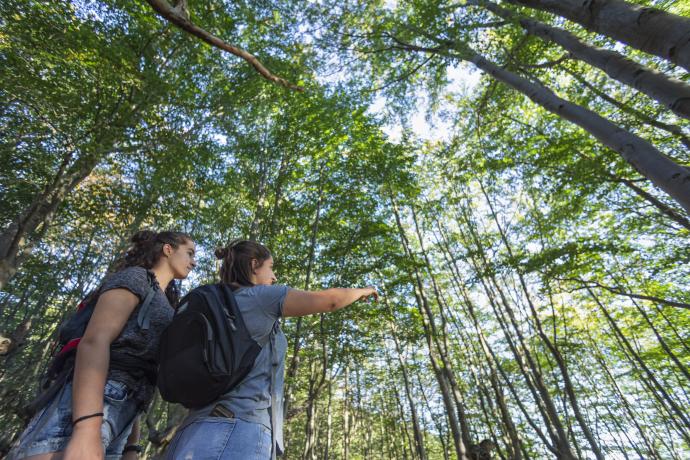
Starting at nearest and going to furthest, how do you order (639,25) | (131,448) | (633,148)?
1. (131,448)
2. (639,25)
3. (633,148)

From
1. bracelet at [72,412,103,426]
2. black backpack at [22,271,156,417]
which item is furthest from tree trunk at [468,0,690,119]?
bracelet at [72,412,103,426]

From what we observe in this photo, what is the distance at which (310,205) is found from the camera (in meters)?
8.95

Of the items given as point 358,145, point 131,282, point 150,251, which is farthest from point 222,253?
point 358,145

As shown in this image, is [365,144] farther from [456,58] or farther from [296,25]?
[456,58]

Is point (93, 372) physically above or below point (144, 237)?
below

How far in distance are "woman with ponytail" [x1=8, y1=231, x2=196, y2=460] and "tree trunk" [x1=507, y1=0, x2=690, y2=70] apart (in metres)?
3.64

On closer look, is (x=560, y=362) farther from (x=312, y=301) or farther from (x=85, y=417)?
(x=85, y=417)

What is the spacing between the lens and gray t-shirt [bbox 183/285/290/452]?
1.14 meters

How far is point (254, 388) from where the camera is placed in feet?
3.94

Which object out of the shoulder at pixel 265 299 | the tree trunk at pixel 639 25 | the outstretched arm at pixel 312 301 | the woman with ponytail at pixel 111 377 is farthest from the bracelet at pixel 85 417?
the tree trunk at pixel 639 25

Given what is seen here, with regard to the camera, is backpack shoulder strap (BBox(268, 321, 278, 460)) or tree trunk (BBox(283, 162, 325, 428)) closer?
backpack shoulder strap (BBox(268, 321, 278, 460))

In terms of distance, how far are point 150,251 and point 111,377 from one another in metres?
0.65

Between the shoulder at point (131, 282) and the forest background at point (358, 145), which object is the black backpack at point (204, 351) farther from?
the forest background at point (358, 145)

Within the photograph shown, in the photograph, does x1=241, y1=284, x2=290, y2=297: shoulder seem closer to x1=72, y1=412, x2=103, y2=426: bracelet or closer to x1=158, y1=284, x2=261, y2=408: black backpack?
x1=158, y1=284, x2=261, y2=408: black backpack
